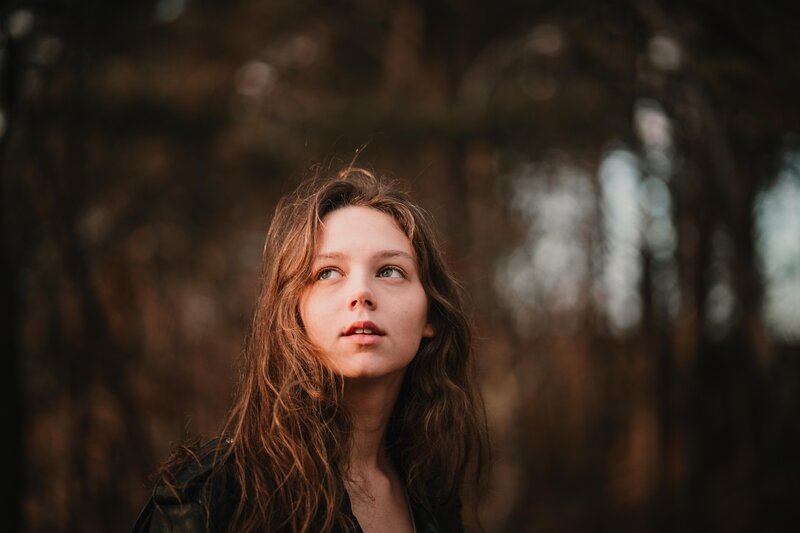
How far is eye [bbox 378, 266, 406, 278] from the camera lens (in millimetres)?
1683

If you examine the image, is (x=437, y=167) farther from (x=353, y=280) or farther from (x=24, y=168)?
(x=353, y=280)

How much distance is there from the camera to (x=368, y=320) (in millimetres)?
1580

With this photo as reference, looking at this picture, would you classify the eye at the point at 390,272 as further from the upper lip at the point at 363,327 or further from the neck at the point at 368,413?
the neck at the point at 368,413

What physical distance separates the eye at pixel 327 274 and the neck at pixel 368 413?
26 centimetres

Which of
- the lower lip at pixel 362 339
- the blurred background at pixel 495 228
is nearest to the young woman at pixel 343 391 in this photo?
the lower lip at pixel 362 339

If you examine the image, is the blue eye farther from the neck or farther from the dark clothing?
the dark clothing

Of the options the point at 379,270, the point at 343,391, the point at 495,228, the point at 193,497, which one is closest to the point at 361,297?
the point at 379,270

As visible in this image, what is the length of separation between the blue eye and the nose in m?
0.09

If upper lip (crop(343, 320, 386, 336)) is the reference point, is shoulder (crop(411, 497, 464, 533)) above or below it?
below

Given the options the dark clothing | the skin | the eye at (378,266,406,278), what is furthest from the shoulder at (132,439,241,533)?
the eye at (378,266,406,278)

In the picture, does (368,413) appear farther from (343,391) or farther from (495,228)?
(495,228)

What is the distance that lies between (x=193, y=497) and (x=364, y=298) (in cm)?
57

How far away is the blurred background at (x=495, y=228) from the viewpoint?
143 inches

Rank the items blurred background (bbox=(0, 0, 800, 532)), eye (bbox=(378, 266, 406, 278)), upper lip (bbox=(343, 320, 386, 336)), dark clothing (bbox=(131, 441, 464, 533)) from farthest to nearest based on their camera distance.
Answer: blurred background (bbox=(0, 0, 800, 532))
eye (bbox=(378, 266, 406, 278))
upper lip (bbox=(343, 320, 386, 336))
dark clothing (bbox=(131, 441, 464, 533))
